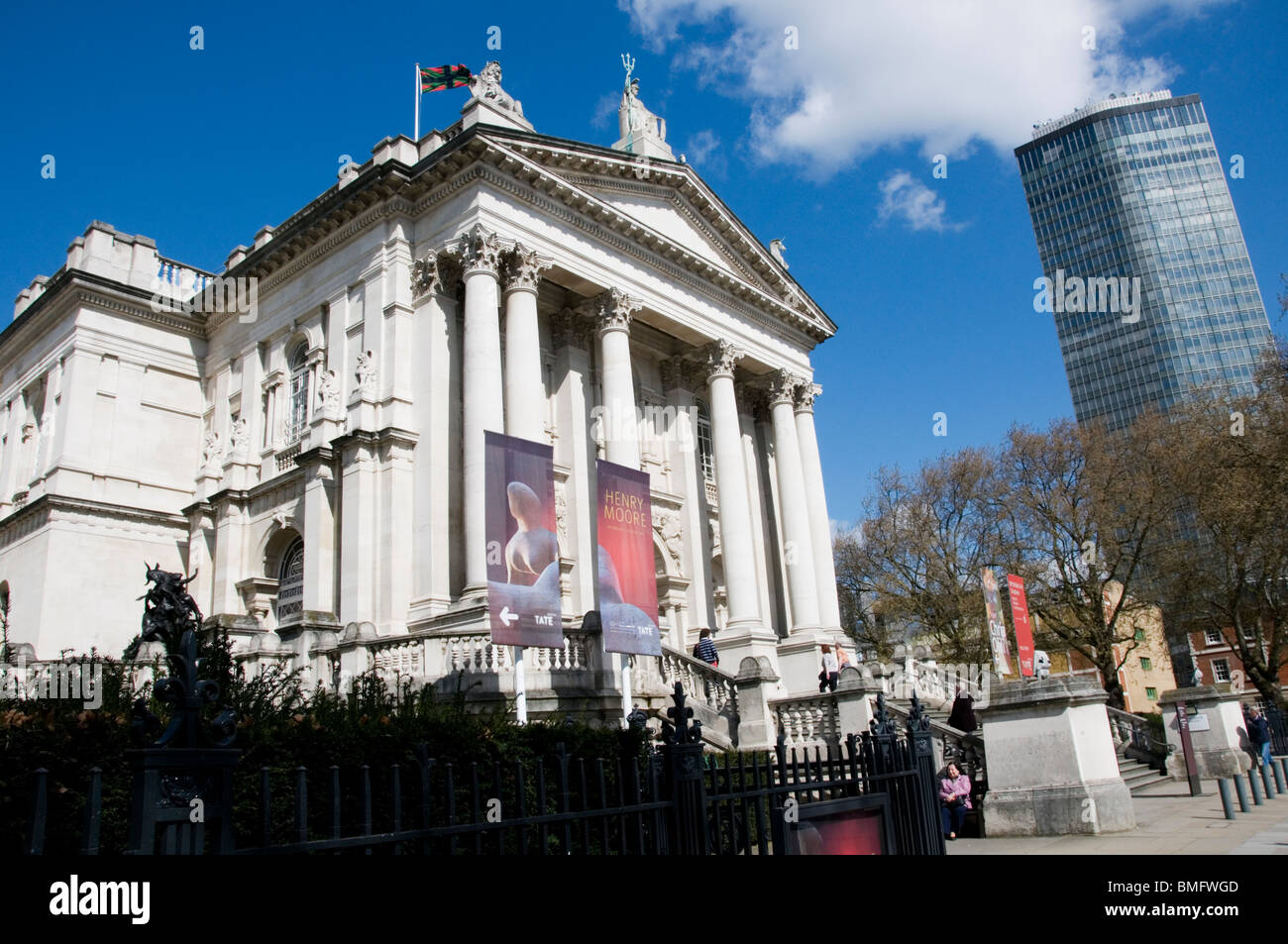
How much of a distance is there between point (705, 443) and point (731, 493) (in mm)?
4945

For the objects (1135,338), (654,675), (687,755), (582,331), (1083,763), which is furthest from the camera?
(1135,338)

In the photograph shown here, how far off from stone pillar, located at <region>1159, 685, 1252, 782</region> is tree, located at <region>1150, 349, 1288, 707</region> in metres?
12.0

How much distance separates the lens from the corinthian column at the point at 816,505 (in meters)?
32.8

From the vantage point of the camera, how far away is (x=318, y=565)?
963 inches

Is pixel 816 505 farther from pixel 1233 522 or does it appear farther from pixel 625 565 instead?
pixel 625 565

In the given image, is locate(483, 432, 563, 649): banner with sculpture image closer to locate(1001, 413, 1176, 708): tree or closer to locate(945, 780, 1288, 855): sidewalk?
locate(945, 780, 1288, 855): sidewalk

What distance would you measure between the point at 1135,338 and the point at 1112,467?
102369mm

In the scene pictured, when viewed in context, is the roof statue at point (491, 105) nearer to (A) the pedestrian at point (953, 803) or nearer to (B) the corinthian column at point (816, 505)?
(B) the corinthian column at point (816, 505)

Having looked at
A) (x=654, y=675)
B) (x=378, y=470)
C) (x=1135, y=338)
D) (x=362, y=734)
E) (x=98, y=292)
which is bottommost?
(x=362, y=734)

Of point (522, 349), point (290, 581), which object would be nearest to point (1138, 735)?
point (522, 349)

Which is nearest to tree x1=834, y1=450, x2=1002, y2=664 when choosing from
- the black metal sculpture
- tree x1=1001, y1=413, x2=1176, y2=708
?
tree x1=1001, y1=413, x2=1176, y2=708

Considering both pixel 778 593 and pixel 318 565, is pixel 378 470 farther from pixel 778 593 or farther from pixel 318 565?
pixel 778 593

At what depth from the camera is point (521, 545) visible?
17.6m
